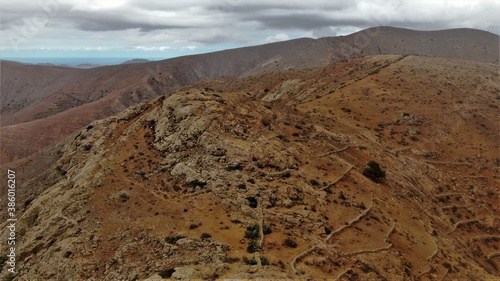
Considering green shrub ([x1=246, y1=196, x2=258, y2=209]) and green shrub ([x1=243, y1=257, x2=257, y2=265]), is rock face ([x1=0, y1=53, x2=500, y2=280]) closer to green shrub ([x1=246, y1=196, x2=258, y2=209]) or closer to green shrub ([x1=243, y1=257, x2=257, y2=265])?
green shrub ([x1=246, y1=196, x2=258, y2=209])

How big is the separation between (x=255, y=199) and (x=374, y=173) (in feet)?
57.8

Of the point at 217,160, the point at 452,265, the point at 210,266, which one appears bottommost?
the point at 452,265

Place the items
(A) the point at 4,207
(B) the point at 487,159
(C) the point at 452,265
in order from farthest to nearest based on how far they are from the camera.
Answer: (B) the point at 487,159 → (A) the point at 4,207 → (C) the point at 452,265

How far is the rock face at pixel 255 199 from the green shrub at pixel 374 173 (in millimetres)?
942

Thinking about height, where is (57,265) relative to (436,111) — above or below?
below

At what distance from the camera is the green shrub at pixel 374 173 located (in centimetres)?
4244

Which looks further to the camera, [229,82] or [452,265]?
[229,82]

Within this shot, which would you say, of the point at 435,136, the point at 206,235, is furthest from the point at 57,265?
the point at 435,136

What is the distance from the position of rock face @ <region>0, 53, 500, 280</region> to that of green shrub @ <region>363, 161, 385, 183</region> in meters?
0.94

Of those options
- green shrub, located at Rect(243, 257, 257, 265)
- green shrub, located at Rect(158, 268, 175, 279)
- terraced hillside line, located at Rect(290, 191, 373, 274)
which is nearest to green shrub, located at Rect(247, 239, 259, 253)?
green shrub, located at Rect(243, 257, 257, 265)

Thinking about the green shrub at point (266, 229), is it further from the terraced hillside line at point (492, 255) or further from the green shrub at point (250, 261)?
the terraced hillside line at point (492, 255)

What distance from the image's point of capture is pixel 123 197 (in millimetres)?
33438

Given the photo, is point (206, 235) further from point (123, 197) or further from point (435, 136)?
point (435, 136)

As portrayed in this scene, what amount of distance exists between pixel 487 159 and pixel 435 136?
26.3ft
